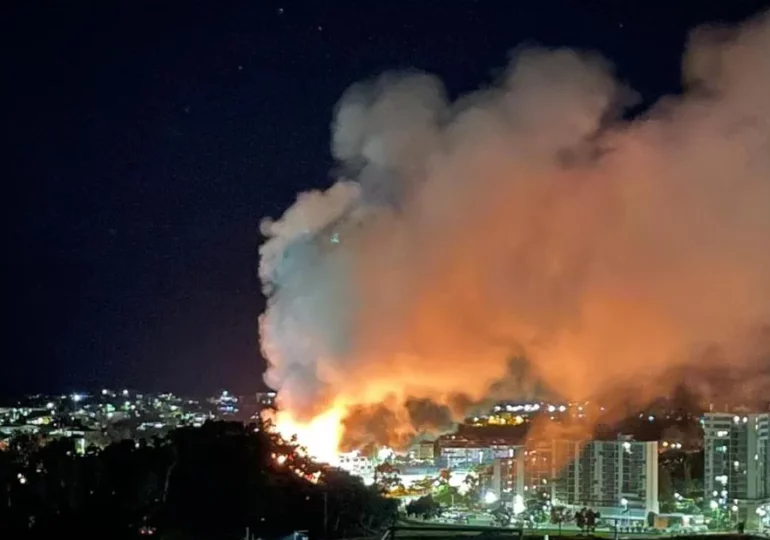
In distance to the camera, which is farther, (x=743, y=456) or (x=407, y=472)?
(x=407, y=472)

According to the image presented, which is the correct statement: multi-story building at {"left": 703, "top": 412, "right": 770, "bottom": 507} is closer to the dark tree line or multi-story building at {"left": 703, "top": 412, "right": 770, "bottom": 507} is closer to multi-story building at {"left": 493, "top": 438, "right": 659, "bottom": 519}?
multi-story building at {"left": 493, "top": 438, "right": 659, "bottom": 519}

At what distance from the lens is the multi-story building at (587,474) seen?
1112cm

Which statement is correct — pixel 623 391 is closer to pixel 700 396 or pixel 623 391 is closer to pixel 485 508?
pixel 700 396

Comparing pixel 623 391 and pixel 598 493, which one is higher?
pixel 623 391

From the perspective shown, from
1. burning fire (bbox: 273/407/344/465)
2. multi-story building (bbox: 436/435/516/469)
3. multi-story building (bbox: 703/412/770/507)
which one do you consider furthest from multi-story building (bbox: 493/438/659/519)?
burning fire (bbox: 273/407/344/465)

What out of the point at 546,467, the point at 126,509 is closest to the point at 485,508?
the point at 546,467

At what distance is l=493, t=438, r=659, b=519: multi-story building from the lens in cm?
1112

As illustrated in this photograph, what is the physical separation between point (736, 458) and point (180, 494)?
5744 millimetres

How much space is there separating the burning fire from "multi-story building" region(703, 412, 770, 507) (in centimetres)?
406

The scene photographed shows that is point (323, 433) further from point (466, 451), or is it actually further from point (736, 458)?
point (736, 458)

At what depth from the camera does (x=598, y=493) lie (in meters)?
11.2

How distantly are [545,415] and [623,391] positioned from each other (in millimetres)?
1073

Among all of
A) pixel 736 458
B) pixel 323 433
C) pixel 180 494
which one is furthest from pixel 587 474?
pixel 180 494

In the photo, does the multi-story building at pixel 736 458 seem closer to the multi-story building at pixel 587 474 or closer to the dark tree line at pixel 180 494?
the multi-story building at pixel 587 474
